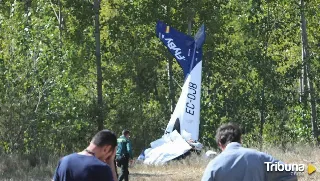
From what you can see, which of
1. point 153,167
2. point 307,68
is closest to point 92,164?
point 153,167

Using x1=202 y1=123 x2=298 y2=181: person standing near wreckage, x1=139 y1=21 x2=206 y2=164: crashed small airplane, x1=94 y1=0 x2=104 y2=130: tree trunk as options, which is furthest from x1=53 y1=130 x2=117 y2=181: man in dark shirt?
x1=94 y1=0 x2=104 y2=130: tree trunk

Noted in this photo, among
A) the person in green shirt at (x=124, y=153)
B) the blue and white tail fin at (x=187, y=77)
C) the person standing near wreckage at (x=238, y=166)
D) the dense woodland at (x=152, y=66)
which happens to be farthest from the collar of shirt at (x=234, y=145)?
the dense woodland at (x=152, y=66)

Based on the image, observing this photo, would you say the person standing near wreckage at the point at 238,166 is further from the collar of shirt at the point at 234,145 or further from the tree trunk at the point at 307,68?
the tree trunk at the point at 307,68

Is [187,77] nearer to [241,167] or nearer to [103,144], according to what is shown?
[103,144]

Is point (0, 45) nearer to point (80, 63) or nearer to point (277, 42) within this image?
point (80, 63)

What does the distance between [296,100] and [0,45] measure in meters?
11.5

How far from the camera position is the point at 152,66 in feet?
105

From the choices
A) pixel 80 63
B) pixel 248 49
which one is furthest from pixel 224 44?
pixel 80 63

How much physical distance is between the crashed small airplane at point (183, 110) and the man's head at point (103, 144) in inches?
661

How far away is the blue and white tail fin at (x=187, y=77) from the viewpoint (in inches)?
989

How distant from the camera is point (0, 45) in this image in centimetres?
2661

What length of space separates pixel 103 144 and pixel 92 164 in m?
0.23

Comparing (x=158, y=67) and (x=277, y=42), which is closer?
(x=277, y=42)

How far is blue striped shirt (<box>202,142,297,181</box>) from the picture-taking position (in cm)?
605
